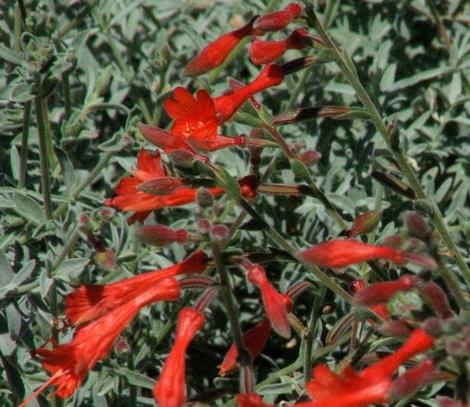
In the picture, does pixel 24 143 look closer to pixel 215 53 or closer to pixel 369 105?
pixel 215 53

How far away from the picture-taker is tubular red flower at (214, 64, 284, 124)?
2.67 metres

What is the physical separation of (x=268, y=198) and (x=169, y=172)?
1.23m

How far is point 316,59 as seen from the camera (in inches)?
104

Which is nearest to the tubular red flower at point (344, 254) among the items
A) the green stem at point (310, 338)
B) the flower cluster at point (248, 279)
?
the flower cluster at point (248, 279)

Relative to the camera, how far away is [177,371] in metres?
2.34

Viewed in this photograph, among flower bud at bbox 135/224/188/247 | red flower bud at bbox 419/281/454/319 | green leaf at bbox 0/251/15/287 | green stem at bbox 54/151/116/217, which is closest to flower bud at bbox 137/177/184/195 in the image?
flower bud at bbox 135/224/188/247

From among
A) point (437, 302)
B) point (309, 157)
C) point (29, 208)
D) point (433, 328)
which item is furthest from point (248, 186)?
Result: point (29, 208)

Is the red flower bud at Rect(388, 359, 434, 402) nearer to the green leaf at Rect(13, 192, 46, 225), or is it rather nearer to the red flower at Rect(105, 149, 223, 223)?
the red flower at Rect(105, 149, 223, 223)

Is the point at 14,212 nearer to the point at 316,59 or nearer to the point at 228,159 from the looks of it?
the point at 228,159

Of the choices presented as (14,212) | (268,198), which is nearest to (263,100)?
(268,198)

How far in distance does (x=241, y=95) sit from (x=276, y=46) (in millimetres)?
151

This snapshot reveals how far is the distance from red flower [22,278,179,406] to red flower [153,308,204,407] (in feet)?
0.28

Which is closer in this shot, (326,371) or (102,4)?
(326,371)

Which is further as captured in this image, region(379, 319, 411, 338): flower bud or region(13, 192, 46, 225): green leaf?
region(13, 192, 46, 225): green leaf
